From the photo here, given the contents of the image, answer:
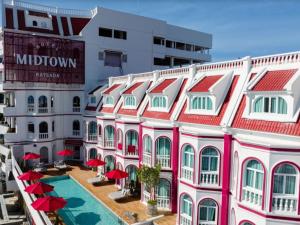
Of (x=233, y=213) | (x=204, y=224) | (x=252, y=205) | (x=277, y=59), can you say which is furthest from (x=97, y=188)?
(x=277, y=59)

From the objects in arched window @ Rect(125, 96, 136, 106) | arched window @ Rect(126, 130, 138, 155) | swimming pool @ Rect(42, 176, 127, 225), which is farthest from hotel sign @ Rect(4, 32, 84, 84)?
arched window @ Rect(126, 130, 138, 155)

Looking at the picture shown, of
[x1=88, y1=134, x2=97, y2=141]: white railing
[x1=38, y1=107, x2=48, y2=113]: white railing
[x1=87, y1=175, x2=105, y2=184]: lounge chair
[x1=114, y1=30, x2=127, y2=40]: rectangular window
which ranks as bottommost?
[x1=87, y1=175, x2=105, y2=184]: lounge chair

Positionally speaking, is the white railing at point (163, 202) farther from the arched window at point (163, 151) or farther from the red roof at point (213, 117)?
the red roof at point (213, 117)

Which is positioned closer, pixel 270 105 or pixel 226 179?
pixel 270 105

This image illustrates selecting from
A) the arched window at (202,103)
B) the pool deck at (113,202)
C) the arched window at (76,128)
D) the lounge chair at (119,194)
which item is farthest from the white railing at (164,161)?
the arched window at (76,128)

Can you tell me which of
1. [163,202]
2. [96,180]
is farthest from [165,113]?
[96,180]

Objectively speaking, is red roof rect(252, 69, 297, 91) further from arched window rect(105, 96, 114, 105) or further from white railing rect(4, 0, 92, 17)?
white railing rect(4, 0, 92, 17)

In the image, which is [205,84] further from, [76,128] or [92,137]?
[76,128]
